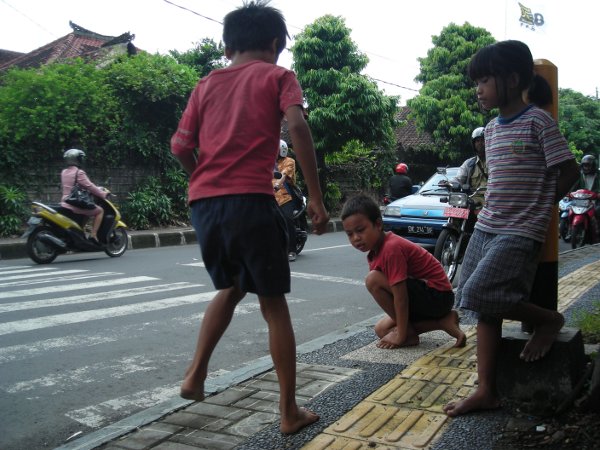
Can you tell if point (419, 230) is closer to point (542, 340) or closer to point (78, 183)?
point (78, 183)

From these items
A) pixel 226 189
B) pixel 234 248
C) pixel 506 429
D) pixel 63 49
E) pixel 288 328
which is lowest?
pixel 506 429

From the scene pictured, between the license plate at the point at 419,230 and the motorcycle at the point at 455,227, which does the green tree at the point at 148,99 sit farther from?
the motorcycle at the point at 455,227

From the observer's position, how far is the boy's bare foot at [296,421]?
2602mm

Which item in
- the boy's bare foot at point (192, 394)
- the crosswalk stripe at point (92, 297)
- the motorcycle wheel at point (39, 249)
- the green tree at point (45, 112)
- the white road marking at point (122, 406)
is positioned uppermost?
the green tree at point (45, 112)

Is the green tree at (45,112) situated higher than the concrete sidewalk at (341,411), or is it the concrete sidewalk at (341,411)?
the green tree at (45,112)

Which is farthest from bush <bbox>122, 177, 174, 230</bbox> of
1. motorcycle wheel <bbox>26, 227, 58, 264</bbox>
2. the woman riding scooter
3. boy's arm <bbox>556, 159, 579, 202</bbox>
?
boy's arm <bbox>556, 159, 579, 202</bbox>

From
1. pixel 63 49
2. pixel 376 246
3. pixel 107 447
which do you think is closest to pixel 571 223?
pixel 376 246

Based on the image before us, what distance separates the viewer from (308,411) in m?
2.74

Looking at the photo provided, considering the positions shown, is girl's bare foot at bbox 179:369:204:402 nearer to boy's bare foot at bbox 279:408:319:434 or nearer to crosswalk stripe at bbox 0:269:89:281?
boy's bare foot at bbox 279:408:319:434

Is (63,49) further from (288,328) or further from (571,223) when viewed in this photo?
(288,328)

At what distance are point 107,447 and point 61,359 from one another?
6.18 ft

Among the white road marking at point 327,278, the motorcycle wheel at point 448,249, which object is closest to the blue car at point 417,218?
the white road marking at point 327,278

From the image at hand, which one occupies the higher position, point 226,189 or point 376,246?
point 226,189

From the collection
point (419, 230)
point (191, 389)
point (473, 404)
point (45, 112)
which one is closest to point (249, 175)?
point (191, 389)
